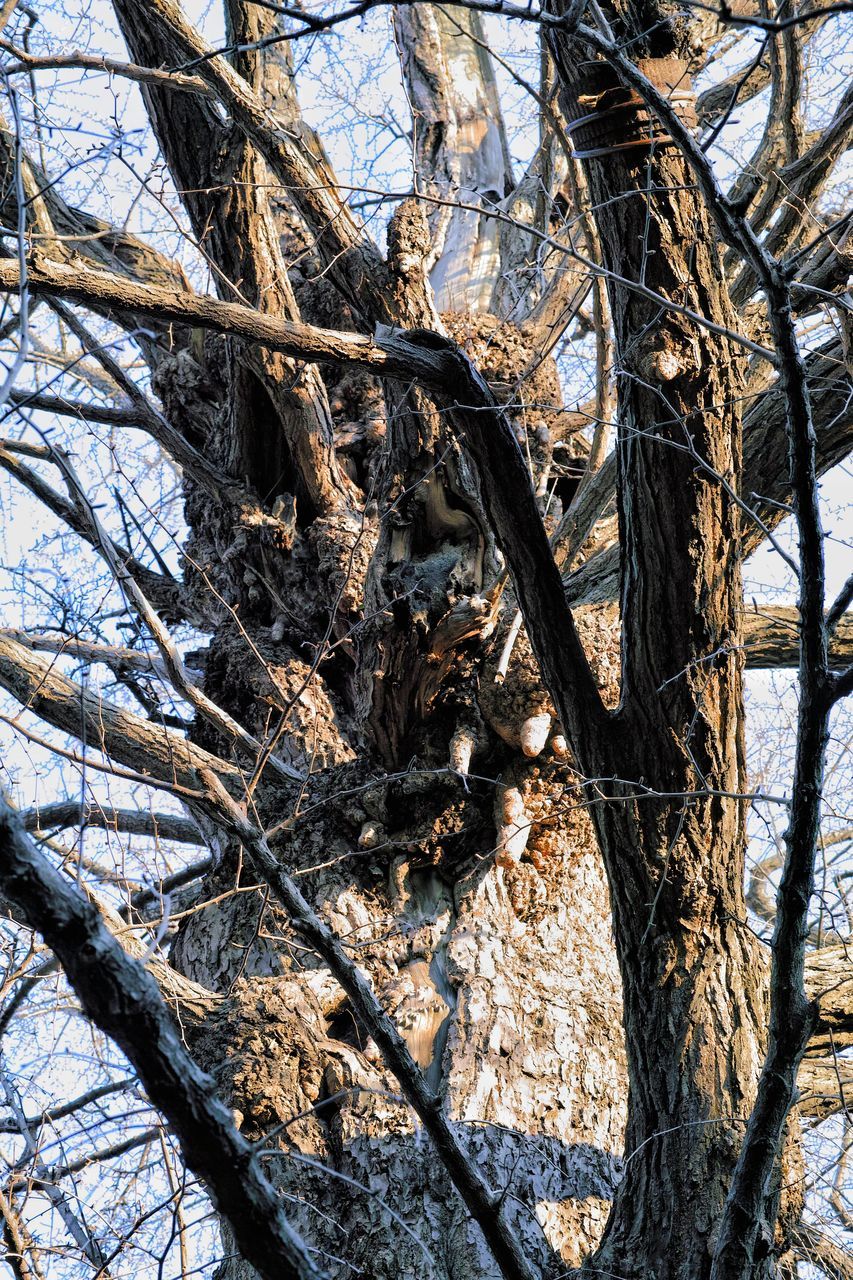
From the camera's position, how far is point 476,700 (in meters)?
3.27

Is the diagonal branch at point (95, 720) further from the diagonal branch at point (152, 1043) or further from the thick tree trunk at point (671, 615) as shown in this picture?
the diagonal branch at point (152, 1043)

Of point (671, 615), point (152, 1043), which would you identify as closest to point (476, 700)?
point (671, 615)

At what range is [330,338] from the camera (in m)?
2.33

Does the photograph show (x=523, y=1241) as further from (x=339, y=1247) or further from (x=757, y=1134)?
(x=757, y=1134)

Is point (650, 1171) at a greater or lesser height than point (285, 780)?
lesser

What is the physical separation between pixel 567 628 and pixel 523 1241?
1.33 metres

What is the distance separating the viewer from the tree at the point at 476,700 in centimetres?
174

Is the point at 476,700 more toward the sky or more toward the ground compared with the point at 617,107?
more toward the ground

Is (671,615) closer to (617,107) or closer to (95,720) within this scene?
(617,107)

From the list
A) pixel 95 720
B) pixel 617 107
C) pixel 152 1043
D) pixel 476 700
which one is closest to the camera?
pixel 152 1043

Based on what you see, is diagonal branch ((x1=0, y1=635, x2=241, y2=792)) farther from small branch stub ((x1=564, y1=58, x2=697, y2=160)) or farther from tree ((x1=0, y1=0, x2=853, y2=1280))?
small branch stub ((x1=564, y1=58, x2=697, y2=160))

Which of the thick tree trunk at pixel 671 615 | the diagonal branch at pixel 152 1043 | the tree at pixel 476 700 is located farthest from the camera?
the thick tree trunk at pixel 671 615

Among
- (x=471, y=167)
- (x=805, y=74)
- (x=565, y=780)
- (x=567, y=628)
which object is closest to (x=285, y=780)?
(x=565, y=780)

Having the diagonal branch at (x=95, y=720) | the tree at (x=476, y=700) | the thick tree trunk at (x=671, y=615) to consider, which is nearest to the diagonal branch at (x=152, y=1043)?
the tree at (x=476, y=700)
